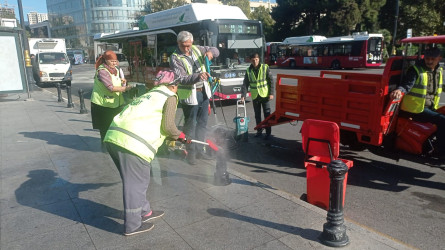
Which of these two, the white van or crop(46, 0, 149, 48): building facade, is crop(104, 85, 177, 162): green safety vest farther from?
crop(46, 0, 149, 48): building facade

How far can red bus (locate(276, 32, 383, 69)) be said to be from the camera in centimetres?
2712

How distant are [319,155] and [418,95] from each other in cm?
177

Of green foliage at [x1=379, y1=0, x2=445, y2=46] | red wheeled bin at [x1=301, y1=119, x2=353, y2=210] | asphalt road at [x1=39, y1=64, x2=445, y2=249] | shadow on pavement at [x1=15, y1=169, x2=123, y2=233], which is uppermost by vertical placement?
green foliage at [x1=379, y1=0, x2=445, y2=46]

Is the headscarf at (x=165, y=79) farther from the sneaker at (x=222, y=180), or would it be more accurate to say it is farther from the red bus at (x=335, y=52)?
the red bus at (x=335, y=52)

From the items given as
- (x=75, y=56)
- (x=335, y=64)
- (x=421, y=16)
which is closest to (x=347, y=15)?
(x=421, y=16)

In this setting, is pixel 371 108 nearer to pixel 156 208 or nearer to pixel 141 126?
pixel 156 208

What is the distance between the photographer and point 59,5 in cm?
9944

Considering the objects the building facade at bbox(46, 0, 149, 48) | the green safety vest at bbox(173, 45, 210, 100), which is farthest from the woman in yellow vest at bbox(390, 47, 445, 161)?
the building facade at bbox(46, 0, 149, 48)

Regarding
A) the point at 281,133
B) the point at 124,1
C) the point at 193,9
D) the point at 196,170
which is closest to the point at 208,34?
the point at 193,9

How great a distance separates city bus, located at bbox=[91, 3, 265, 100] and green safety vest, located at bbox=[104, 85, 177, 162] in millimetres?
7597

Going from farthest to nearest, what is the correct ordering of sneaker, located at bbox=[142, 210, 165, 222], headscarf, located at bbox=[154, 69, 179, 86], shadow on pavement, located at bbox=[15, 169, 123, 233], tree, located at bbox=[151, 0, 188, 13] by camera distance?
1. tree, located at bbox=[151, 0, 188, 13]
2. shadow on pavement, located at bbox=[15, 169, 123, 233]
3. sneaker, located at bbox=[142, 210, 165, 222]
4. headscarf, located at bbox=[154, 69, 179, 86]

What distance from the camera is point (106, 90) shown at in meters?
5.54

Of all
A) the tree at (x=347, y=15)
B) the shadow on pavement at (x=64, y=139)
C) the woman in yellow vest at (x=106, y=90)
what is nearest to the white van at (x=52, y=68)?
the shadow on pavement at (x=64, y=139)

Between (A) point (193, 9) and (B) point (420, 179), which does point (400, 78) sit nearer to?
(B) point (420, 179)
